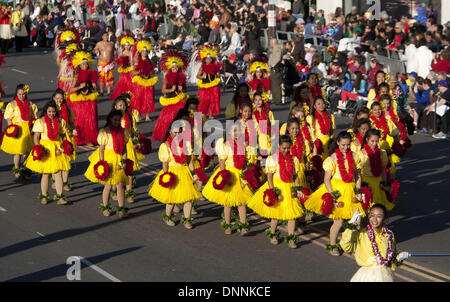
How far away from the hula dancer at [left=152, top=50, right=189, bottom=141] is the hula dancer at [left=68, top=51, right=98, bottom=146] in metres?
1.46

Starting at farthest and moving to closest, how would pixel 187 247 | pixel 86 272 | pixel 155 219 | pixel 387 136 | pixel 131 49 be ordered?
pixel 131 49 → pixel 387 136 → pixel 155 219 → pixel 187 247 → pixel 86 272

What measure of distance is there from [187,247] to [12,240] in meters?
2.64

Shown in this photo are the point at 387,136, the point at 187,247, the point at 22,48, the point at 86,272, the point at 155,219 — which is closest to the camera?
the point at 86,272

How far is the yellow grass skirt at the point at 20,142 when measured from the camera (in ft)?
61.1

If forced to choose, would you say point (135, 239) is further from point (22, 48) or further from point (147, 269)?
point (22, 48)

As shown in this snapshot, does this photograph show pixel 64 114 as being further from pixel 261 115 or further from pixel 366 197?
pixel 366 197

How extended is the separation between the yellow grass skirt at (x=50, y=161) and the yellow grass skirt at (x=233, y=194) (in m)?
2.90

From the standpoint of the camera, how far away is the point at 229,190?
50.2ft

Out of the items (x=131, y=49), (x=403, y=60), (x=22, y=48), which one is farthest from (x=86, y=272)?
(x=22, y=48)

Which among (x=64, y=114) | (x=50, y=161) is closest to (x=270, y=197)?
(x=50, y=161)

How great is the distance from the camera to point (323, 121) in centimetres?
1739

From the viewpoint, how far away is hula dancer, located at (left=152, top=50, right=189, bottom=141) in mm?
21406

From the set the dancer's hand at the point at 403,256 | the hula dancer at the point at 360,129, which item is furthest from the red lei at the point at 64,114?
the dancer's hand at the point at 403,256

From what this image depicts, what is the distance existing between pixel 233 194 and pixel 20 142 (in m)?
5.15
